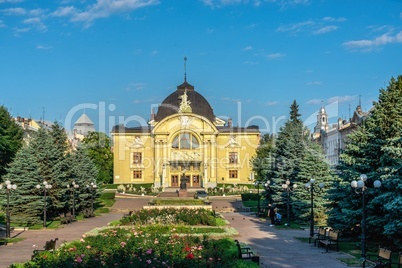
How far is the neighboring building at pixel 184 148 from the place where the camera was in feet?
229

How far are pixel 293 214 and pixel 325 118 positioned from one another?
8343 cm

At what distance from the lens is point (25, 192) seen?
29.0 metres

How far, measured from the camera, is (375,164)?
19.7m

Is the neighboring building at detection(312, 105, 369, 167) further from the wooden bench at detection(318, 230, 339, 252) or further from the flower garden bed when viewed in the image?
the flower garden bed

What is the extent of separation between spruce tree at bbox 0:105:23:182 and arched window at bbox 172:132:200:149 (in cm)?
2223

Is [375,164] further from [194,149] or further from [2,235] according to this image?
[194,149]

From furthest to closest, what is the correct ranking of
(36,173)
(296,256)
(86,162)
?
(86,162)
(36,173)
(296,256)

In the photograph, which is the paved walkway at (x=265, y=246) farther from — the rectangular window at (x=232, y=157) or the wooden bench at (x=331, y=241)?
the rectangular window at (x=232, y=157)

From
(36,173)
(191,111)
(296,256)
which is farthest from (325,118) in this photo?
(296,256)

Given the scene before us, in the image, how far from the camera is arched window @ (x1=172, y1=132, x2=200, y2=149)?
70.4 m

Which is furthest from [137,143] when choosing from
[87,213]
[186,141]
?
[87,213]

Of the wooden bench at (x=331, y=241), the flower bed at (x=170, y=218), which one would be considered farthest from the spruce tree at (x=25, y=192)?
the wooden bench at (x=331, y=241)

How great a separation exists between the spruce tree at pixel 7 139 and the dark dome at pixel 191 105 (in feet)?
82.5

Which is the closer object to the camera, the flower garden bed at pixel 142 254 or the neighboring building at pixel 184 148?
the flower garden bed at pixel 142 254
